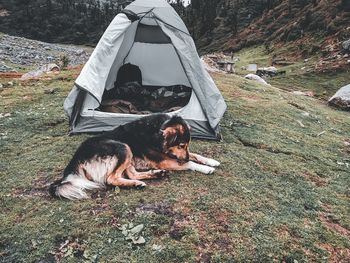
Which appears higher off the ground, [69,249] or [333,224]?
[333,224]

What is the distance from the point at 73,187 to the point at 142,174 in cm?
115

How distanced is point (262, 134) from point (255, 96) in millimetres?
5427

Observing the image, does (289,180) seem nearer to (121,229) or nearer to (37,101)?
Result: (121,229)

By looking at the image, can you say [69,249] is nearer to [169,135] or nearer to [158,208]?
[158,208]

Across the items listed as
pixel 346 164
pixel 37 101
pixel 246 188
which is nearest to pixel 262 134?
pixel 346 164

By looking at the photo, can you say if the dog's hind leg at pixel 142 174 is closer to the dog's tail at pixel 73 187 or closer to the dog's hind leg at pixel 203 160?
the dog's tail at pixel 73 187

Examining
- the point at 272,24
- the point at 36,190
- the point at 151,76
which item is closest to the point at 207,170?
the point at 36,190

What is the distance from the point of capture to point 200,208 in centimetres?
570

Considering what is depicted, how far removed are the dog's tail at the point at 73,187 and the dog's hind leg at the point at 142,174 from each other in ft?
1.91

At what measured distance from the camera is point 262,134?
10.1 m

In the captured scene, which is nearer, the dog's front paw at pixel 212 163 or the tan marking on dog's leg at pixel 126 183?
the tan marking on dog's leg at pixel 126 183

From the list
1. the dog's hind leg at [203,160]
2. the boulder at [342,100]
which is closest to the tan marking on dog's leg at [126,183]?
the dog's hind leg at [203,160]

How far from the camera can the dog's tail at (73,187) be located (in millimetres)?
5859

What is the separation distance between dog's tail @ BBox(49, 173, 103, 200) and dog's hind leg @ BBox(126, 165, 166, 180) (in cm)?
58
